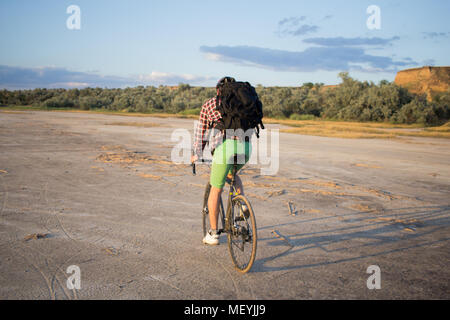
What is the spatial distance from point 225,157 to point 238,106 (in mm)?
580

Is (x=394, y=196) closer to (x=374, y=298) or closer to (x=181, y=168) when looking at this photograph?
(x=374, y=298)

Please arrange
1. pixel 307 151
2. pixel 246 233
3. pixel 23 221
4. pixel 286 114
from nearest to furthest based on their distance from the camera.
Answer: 1. pixel 246 233
2. pixel 23 221
3. pixel 307 151
4. pixel 286 114

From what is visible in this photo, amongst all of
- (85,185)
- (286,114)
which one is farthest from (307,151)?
(286,114)

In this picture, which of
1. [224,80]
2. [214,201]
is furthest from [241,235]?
[224,80]

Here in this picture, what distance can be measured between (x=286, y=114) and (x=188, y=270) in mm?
37433

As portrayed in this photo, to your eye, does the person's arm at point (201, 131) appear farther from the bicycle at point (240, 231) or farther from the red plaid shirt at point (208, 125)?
the bicycle at point (240, 231)

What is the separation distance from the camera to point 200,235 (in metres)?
4.91

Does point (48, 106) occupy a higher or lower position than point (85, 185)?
higher

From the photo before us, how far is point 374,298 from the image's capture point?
10.8 ft

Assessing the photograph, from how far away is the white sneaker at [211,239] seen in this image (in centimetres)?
441

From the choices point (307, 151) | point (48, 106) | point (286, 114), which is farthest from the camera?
point (48, 106)

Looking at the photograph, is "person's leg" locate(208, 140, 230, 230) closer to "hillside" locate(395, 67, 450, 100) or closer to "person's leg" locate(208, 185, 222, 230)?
"person's leg" locate(208, 185, 222, 230)

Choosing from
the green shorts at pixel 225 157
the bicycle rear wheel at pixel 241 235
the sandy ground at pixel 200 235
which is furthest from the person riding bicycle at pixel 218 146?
the sandy ground at pixel 200 235

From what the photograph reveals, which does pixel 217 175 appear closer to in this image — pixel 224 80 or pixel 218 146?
pixel 218 146
